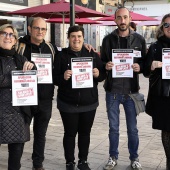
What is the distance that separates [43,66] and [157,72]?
1.44 m

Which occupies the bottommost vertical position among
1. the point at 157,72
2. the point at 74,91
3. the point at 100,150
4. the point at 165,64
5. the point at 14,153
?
the point at 100,150

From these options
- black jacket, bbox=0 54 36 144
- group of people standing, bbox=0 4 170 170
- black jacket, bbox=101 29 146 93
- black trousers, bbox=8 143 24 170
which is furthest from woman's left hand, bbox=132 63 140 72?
black trousers, bbox=8 143 24 170

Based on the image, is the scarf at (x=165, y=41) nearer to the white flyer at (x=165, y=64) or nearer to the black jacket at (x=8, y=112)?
the white flyer at (x=165, y=64)

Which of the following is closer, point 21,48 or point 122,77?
point 21,48

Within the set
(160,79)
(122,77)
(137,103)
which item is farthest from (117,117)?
(160,79)

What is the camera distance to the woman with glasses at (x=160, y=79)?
402 centimetres

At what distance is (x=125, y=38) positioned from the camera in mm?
4328

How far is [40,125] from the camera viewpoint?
427 cm

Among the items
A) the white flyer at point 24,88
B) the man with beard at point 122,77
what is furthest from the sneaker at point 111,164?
the white flyer at point 24,88

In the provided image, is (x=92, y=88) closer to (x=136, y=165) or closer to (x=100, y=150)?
(x=136, y=165)

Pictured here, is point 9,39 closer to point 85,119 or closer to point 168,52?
point 85,119

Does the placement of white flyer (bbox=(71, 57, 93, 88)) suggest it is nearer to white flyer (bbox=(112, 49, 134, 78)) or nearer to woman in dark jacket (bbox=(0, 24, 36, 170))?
white flyer (bbox=(112, 49, 134, 78))

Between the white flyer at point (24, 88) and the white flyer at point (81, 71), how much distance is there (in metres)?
0.60

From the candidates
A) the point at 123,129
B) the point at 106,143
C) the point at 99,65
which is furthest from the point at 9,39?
the point at 123,129
